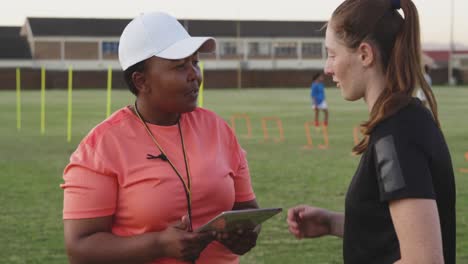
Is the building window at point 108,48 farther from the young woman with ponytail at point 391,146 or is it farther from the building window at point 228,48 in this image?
the young woman with ponytail at point 391,146

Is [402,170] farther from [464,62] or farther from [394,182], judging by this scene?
[464,62]

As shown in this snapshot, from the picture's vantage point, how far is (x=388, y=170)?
2.62 meters

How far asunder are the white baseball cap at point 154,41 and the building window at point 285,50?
107657 millimetres

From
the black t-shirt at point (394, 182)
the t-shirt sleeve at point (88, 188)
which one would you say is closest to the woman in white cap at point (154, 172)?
the t-shirt sleeve at point (88, 188)

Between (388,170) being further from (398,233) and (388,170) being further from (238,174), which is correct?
(238,174)

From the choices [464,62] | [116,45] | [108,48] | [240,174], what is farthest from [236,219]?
[464,62]

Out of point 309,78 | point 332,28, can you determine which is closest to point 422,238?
point 332,28

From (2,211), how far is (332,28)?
8.99 m

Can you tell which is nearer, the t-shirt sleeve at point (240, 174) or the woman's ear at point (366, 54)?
the woman's ear at point (366, 54)

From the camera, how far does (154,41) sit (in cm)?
357

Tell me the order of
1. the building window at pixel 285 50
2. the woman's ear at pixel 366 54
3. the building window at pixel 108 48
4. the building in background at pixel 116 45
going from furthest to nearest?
the building window at pixel 285 50 → the building window at pixel 108 48 → the building in background at pixel 116 45 → the woman's ear at pixel 366 54

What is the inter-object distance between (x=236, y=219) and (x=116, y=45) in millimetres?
105824

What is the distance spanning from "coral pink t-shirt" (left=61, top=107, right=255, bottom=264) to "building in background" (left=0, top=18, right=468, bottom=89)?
88.2 metres

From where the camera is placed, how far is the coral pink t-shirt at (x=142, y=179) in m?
3.47
